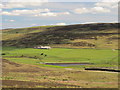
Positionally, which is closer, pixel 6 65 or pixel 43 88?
pixel 43 88

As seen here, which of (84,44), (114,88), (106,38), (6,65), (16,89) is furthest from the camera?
(106,38)

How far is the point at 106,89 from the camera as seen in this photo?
3712cm

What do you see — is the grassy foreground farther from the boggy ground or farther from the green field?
the green field

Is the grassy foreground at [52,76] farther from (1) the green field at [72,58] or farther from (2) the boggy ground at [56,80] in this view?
(1) the green field at [72,58]

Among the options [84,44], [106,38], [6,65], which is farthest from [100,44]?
[6,65]

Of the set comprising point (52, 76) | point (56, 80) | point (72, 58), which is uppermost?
point (56, 80)

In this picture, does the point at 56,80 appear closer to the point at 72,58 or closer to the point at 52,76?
the point at 52,76

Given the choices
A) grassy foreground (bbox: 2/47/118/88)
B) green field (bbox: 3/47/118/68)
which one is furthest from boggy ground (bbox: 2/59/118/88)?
green field (bbox: 3/47/118/68)

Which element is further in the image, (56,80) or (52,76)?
(52,76)

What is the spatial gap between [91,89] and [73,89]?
3670 mm

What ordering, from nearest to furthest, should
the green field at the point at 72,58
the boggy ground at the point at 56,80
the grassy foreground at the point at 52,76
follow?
the boggy ground at the point at 56,80 → the grassy foreground at the point at 52,76 → the green field at the point at 72,58

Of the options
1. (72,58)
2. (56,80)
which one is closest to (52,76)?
(56,80)

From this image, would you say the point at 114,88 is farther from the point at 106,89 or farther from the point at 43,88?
the point at 43,88

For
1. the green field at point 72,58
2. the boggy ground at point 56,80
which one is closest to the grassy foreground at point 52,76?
the boggy ground at point 56,80
